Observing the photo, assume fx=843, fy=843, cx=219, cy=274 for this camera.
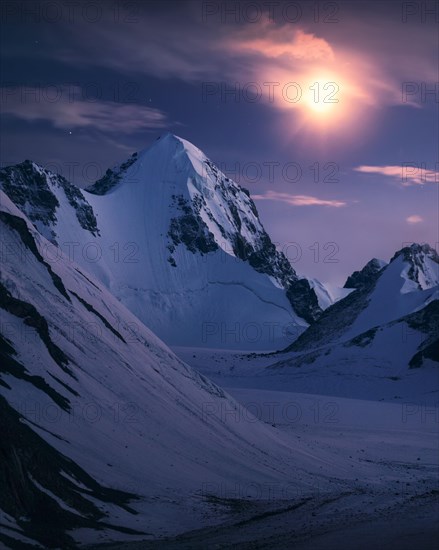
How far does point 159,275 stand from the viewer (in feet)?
539

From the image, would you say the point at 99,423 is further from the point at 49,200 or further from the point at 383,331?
the point at 49,200

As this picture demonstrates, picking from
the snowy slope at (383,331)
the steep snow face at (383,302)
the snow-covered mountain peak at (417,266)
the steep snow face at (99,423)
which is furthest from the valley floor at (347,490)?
the snow-covered mountain peak at (417,266)

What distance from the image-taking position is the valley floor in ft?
70.2

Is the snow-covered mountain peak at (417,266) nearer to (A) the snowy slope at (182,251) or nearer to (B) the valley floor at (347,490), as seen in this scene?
(B) the valley floor at (347,490)

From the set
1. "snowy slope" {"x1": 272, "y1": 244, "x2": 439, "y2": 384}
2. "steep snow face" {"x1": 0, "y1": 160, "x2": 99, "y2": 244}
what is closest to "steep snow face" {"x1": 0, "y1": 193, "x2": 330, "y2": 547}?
"snowy slope" {"x1": 272, "y1": 244, "x2": 439, "y2": 384}

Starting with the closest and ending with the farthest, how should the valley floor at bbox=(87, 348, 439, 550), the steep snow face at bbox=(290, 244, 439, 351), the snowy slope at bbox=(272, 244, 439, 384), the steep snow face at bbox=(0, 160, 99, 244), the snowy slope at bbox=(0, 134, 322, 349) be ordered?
1. the valley floor at bbox=(87, 348, 439, 550)
2. the snowy slope at bbox=(272, 244, 439, 384)
3. the steep snow face at bbox=(290, 244, 439, 351)
4. the steep snow face at bbox=(0, 160, 99, 244)
5. the snowy slope at bbox=(0, 134, 322, 349)

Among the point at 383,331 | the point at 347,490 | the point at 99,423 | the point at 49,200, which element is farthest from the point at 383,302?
the point at 49,200

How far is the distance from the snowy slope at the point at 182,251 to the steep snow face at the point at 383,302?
41.1 metres

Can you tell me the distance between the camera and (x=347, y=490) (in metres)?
30.7

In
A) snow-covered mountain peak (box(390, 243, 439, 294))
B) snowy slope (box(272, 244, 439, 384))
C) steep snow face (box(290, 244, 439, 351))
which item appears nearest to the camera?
snowy slope (box(272, 244, 439, 384))

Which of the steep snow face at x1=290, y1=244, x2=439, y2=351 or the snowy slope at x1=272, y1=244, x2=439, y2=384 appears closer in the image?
the snowy slope at x1=272, y1=244, x2=439, y2=384

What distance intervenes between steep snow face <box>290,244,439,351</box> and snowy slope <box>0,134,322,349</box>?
135ft

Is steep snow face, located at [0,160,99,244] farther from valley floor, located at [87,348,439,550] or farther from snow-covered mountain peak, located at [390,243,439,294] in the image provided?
valley floor, located at [87,348,439,550]

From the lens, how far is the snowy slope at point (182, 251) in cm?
15412
